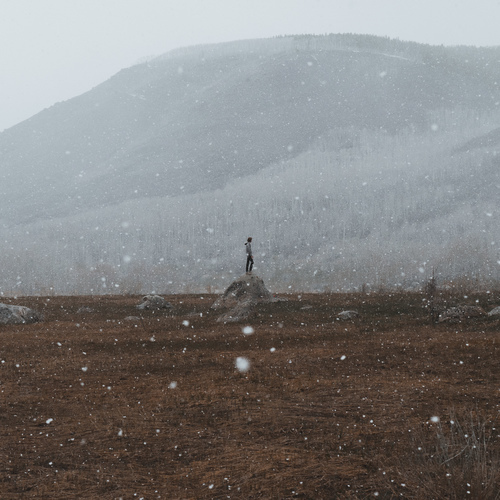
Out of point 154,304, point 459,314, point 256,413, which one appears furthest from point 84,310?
point 256,413

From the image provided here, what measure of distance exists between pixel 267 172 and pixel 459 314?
77.6 meters

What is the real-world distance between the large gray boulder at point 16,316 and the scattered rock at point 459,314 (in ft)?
47.6

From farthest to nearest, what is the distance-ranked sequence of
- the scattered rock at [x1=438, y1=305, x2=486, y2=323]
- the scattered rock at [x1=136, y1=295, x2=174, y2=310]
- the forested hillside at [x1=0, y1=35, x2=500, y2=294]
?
the forested hillside at [x1=0, y1=35, x2=500, y2=294], the scattered rock at [x1=136, y1=295, x2=174, y2=310], the scattered rock at [x1=438, y1=305, x2=486, y2=323]

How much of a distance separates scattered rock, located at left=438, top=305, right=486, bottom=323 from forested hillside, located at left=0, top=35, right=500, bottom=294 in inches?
A: 474

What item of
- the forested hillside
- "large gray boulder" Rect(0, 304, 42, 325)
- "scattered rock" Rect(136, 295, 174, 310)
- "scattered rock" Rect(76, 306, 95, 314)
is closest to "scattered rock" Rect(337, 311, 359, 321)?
"scattered rock" Rect(136, 295, 174, 310)

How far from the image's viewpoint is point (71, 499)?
18.2 ft

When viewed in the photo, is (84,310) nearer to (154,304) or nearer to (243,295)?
(154,304)

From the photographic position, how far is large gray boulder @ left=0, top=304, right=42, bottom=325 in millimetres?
18281

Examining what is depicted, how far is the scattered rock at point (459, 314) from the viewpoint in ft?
51.0

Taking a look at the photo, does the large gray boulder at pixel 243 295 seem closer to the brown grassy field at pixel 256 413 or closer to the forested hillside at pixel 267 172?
the brown grassy field at pixel 256 413

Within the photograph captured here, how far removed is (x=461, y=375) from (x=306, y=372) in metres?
3.02

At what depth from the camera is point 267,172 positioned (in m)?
91.6

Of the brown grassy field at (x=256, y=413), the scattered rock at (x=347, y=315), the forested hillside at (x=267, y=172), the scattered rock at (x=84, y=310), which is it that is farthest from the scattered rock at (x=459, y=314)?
the scattered rock at (x=84, y=310)

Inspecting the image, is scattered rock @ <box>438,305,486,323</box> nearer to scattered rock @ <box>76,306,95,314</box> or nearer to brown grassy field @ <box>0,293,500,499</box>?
brown grassy field @ <box>0,293,500,499</box>
